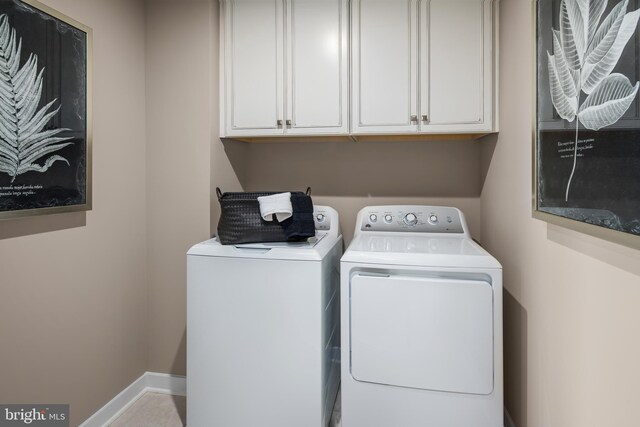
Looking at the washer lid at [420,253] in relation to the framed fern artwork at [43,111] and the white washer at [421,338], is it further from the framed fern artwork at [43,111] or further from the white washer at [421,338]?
the framed fern artwork at [43,111]

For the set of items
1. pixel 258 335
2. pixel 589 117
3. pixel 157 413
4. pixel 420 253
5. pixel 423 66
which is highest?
pixel 423 66

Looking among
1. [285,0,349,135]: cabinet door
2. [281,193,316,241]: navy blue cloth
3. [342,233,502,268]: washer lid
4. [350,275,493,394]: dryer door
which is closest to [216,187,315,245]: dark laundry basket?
[281,193,316,241]: navy blue cloth

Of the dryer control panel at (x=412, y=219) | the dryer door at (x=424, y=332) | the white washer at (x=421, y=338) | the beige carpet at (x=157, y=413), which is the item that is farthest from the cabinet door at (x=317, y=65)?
the beige carpet at (x=157, y=413)

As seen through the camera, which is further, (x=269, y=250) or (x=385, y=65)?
(x=385, y=65)

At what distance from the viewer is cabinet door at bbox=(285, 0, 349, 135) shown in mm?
2023

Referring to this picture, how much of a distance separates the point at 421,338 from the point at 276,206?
0.88 metres

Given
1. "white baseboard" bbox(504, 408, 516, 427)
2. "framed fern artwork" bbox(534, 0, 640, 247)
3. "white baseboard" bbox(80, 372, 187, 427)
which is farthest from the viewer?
"white baseboard" bbox(80, 372, 187, 427)

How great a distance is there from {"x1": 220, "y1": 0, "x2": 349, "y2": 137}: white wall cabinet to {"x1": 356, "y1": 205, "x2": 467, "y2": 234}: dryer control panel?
539 mm

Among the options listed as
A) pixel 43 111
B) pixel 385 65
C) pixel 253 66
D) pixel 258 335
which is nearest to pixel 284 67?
pixel 253 66

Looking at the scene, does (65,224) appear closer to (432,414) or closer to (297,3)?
(297,3)

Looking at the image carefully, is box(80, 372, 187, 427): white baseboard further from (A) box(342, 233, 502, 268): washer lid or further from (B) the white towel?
(A) box(342, 233, 502, 268): washer lid

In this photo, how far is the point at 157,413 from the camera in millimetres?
2027

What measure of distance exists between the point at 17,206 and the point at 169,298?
3.28ft

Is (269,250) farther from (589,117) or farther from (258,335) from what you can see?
(589,117)
